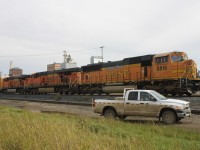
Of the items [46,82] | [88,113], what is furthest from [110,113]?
[46,82]

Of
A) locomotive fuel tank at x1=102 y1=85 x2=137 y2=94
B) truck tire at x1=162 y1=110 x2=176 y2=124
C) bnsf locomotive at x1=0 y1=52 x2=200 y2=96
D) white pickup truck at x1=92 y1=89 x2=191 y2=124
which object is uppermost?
bnsf locomotive at x1=0 y1=52 x2=200 y2=96

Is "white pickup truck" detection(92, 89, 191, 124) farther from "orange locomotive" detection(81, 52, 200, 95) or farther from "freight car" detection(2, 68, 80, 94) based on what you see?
"freight car" detection(2, 68, 80, 94)

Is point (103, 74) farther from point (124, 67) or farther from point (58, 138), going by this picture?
point (58, 138)

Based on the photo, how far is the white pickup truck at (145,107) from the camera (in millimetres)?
13383

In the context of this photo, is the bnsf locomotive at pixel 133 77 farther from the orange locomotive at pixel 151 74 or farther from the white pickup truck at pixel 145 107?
the white pickup truck at pixel 145 107

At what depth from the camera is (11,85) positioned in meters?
60.5

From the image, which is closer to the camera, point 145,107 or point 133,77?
point 145,107

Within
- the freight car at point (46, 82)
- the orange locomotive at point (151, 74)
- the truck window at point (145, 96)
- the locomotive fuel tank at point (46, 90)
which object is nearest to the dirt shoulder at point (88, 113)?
the truck window at point (145, 96)

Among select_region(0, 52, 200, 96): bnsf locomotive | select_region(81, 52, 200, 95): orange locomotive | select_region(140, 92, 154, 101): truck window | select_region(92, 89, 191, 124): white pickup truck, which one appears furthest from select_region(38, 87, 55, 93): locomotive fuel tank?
select_region(140, 92, 154, 101): truck window

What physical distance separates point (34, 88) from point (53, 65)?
90.4 m

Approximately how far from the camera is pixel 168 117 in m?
13.5

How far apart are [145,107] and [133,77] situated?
14.4m

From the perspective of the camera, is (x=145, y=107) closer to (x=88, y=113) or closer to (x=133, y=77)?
(x=88, y=113)

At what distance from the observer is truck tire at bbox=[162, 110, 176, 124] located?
13383 mm
